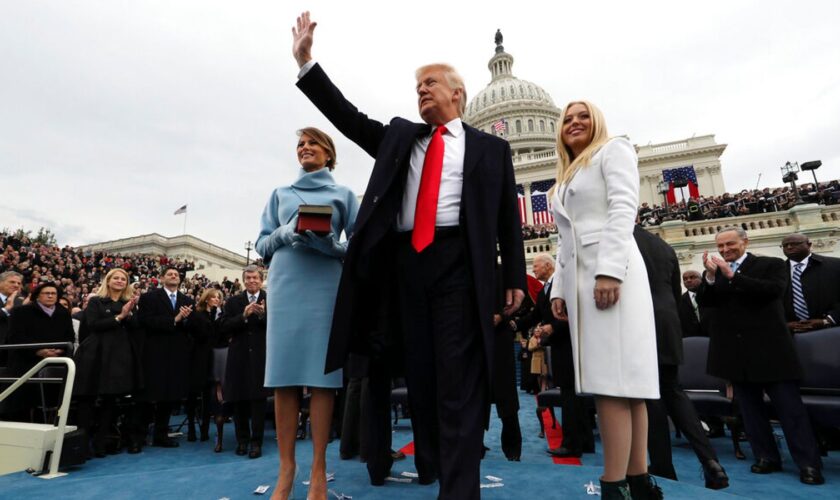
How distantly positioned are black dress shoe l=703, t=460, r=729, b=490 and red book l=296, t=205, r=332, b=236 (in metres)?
3.26

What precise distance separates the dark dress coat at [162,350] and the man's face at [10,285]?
2275 mm

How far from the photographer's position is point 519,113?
7338cm

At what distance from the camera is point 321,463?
7.38 feet

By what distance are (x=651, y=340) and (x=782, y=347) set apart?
105 inches

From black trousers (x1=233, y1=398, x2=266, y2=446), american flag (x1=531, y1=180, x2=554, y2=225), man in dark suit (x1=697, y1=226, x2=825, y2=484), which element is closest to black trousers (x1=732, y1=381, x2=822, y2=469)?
man in dark suit (x1=697, y1=226, x2=825, y2=484)

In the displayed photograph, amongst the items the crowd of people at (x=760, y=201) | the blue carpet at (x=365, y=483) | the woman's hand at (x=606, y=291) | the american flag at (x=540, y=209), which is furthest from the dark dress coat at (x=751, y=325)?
the american flag at (x=540, y=209)

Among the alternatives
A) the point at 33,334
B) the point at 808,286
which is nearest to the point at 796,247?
the point at 808,286

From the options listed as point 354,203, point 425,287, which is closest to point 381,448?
point 425,287

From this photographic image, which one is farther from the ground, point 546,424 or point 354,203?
point 354,203

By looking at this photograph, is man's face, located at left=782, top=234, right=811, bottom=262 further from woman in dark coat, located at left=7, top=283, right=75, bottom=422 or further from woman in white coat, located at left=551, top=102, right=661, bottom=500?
woman in dark coat, located at left=7, top=283, right=75, bottom=422

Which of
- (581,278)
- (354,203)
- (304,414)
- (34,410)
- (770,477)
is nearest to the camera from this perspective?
(581,278)

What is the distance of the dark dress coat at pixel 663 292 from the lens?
355cm

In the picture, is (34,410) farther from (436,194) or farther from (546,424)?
(546,424)

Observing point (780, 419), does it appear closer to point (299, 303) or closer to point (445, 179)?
point (445, 179)
